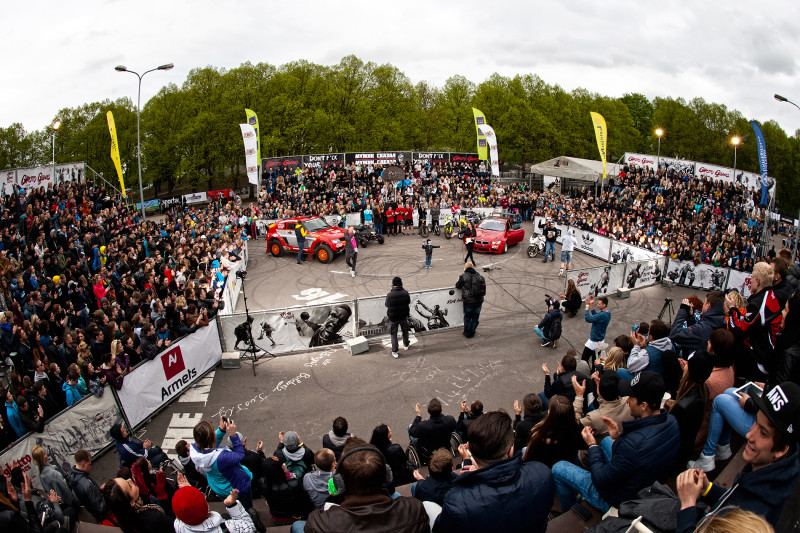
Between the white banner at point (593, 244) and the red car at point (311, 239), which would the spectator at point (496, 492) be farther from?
the white banner at point (593, 244)

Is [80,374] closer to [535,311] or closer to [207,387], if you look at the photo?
[207,387]

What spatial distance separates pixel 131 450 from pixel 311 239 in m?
14.9

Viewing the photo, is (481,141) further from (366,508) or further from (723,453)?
(366,508)

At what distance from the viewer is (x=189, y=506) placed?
11.6ft

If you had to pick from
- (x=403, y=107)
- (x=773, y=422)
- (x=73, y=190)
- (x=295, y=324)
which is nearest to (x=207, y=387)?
(x=295, y=324)

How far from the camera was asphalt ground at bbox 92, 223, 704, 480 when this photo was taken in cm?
878

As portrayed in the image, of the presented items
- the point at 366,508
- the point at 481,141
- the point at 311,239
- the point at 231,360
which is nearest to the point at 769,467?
the point at 366,508

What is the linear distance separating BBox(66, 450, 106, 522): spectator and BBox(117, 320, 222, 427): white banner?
312cm

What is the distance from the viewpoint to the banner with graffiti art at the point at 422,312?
1201 cm

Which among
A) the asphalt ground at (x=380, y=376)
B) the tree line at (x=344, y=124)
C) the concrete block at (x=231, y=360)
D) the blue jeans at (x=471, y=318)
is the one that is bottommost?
the asphalt ground at (x=380, y=376)

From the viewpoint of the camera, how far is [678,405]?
430 cm

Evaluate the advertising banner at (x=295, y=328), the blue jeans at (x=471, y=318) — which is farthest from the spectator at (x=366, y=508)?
the blue jeans at (x=471, y=318)

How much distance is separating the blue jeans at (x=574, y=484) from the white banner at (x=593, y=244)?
59.8 feet

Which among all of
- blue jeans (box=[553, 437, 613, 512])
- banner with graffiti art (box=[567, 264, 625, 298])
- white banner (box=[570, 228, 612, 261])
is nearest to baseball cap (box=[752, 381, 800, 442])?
blue jeans (box=[553, 437, 613, 512])
